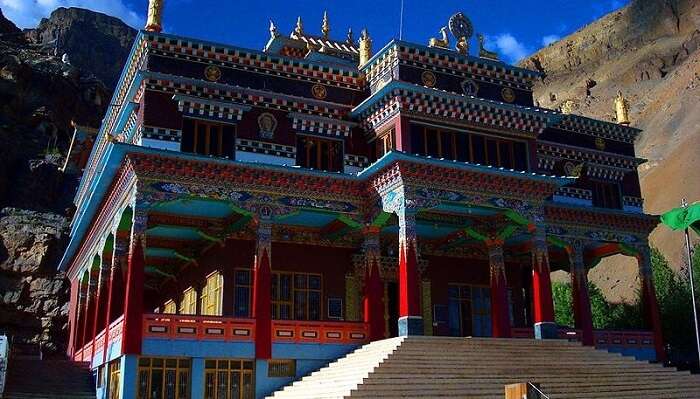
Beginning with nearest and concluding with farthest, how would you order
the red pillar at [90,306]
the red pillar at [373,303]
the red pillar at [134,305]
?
the red pillar at [134,305]
the red pillar at [373,303]
the red pillar at [90,306]

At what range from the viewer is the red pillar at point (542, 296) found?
22.5 m

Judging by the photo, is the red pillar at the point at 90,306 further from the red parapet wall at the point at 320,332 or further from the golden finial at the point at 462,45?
the golden finial at the point at 462,45

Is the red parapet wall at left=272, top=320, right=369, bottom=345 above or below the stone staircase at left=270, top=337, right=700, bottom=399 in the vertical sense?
above

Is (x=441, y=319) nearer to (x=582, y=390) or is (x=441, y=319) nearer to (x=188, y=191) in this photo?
(x=582, y=390)

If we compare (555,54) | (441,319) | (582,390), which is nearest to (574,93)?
(555,54)

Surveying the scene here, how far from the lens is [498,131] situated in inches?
964

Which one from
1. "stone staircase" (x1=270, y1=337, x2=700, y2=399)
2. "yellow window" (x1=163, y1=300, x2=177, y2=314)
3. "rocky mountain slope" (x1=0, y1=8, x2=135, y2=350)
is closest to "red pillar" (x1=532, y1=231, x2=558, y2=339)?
"stone staircase" (x1=270, y1=337, x2=700, y2=399)

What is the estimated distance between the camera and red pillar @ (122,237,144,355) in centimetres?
1878

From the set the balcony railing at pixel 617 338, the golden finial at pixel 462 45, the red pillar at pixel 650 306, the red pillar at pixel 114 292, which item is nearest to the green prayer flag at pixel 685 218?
the balcony railing at pixel 617 338

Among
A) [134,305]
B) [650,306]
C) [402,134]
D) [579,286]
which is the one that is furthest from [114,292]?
[650,306]

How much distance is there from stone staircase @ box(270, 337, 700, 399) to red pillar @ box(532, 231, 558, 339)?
124 cm

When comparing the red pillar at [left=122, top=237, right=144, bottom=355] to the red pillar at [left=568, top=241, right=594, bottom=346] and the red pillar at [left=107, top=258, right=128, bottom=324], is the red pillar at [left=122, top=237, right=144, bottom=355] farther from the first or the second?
the red pillar at [left=568, top=241, right=594, bottom=346]

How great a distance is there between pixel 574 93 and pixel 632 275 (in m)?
58.7

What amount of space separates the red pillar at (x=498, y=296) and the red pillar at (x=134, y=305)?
38.1 ft
